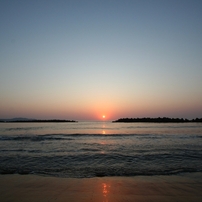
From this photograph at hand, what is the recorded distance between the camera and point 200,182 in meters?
8.34

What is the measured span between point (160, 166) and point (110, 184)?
4748 millimetres

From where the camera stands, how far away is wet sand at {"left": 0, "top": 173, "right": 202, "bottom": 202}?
655cm

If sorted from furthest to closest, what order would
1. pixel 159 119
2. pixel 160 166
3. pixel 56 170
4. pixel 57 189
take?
pixel 159 119 → pixel 160 166 → pixel 56 170 → pixel 57 189

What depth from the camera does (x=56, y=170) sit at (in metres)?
10.9

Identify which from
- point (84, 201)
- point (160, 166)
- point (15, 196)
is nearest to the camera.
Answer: point (84, 201)

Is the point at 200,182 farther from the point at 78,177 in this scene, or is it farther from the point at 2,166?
the point at 2,166

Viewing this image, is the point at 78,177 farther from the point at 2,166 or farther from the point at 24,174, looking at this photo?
the point at 2,166

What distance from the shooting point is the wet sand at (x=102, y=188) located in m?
6.55

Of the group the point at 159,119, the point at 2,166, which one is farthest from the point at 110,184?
the point at 159,119

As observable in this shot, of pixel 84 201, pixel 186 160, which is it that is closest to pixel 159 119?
pixel 186 160

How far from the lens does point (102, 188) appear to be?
7.56m

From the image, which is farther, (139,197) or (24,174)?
(24,174)

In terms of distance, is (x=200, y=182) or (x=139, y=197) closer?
(x=139, y=197)

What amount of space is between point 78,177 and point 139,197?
3.71 m
